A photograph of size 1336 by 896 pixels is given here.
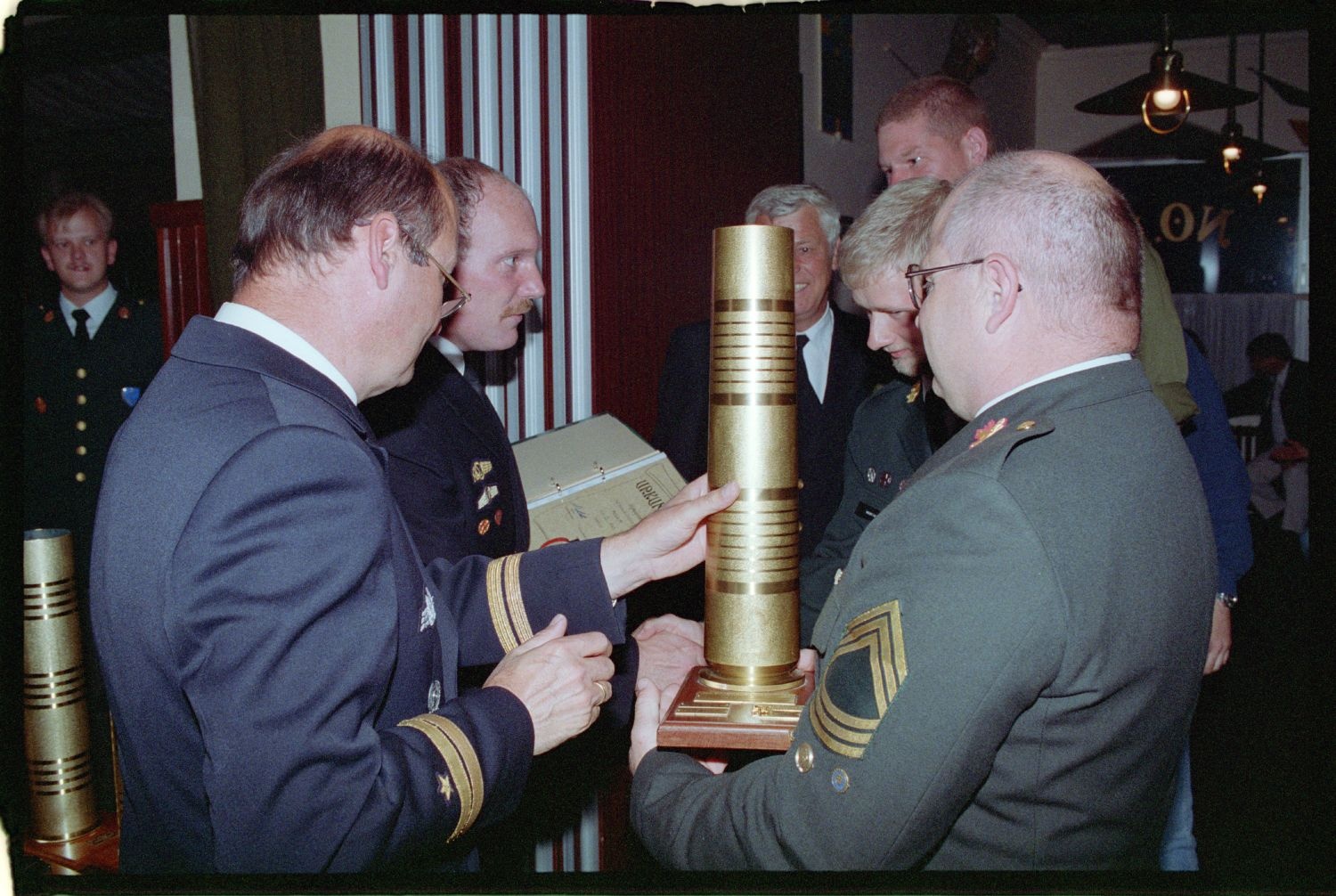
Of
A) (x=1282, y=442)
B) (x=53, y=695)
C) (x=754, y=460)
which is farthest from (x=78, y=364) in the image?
(x=1282, y=442)

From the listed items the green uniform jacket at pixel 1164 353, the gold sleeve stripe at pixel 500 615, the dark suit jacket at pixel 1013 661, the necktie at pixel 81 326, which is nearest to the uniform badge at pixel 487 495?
the gold sleeve stripe at pixel 500 615

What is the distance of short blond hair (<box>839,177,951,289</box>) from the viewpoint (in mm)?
1809

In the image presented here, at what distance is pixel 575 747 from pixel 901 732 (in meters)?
1.69

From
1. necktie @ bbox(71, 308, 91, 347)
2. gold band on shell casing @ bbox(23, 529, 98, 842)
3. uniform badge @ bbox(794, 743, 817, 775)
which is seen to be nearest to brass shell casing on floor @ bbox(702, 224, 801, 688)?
uniform badge @ bbox(794, 743, 817, 775)

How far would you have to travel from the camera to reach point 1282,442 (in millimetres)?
→ 6637

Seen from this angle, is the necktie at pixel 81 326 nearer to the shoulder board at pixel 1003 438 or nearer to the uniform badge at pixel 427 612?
the uniform badge at pixel 427 612

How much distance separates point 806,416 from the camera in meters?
2.83

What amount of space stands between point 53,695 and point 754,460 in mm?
1327

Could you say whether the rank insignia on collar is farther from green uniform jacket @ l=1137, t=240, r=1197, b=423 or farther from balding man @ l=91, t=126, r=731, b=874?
green uniform jacket @ l=1137, t=240, r=1197, b=423

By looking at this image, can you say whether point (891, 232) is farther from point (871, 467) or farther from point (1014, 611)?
point (1014, 611)

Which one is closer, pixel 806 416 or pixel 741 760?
pixel 741 760

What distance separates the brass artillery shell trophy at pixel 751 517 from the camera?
1259 mm

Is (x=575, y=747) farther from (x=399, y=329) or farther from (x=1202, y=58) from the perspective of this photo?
(x=1202, y=58)

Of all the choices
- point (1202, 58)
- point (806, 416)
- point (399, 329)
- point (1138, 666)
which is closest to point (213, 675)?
point (399, 329)
